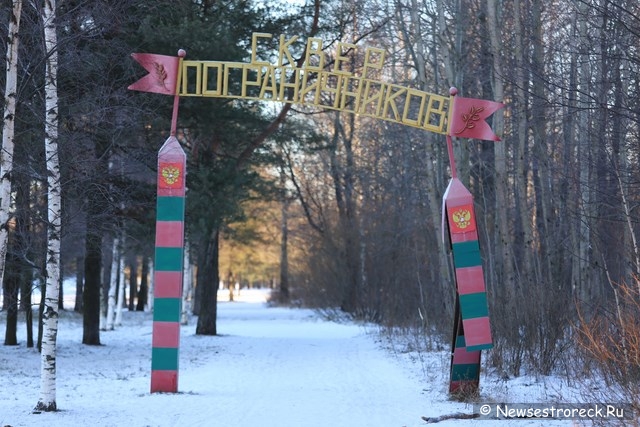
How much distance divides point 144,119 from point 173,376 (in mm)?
6876

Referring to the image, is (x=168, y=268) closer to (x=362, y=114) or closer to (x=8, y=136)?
(x=8, y=136)

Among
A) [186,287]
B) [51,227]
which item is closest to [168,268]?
[51,227]

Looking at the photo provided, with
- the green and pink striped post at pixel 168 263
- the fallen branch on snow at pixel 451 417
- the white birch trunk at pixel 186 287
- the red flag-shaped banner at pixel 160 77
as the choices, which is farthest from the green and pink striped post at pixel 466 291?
the white birch trunk at pixel 186 287

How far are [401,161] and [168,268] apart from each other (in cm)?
2195

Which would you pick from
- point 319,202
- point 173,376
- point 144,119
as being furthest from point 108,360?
point 319,202

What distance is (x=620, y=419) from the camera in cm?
811

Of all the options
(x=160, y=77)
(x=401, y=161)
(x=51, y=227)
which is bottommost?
(x=51, y=227)

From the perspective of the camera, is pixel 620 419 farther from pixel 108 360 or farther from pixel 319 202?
pixel 319 202

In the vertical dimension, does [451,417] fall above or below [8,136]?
below

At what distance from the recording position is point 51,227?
36.3 feet

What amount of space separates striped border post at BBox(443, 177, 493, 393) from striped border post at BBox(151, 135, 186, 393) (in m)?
3.81

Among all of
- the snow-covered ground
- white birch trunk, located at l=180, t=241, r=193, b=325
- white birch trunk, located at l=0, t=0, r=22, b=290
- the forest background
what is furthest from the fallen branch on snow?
white birch trunk, located at l=180, t=241, r=193, b=325

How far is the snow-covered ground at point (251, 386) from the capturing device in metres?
10.7

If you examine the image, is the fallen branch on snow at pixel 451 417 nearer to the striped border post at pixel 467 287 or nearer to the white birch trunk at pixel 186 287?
the striped border post at pixel 467 287
